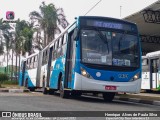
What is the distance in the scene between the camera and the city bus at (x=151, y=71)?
25984 millimetres

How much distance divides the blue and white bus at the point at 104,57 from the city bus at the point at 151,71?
11.8 m

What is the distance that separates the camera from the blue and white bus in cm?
1377

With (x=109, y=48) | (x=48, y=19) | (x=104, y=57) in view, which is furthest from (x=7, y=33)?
(x=104, y=57)

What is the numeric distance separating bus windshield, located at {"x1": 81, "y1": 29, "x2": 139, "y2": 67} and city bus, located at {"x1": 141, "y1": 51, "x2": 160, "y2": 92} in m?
11.9

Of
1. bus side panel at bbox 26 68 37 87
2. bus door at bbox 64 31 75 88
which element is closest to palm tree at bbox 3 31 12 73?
bus side panel at bbox 26 68 37 87

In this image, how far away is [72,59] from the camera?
14.8 metres

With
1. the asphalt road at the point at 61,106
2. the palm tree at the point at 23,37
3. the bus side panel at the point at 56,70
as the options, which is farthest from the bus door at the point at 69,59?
the palm tree at the point at 23,37

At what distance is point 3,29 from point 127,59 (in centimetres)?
5281

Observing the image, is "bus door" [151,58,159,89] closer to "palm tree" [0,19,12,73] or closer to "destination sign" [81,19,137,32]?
"destination sign" [81,19,137,32]

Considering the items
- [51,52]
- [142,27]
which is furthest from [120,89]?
[142,27]

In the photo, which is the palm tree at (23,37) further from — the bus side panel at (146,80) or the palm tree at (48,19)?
the bus side panel at (146,80)

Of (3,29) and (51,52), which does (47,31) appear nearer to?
(3,29)

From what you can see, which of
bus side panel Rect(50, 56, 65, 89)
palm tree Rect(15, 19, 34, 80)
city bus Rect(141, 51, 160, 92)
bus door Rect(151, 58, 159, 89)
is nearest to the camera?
bus side panel Rect(50, 56, 65, 89)

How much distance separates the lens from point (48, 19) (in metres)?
53.6
